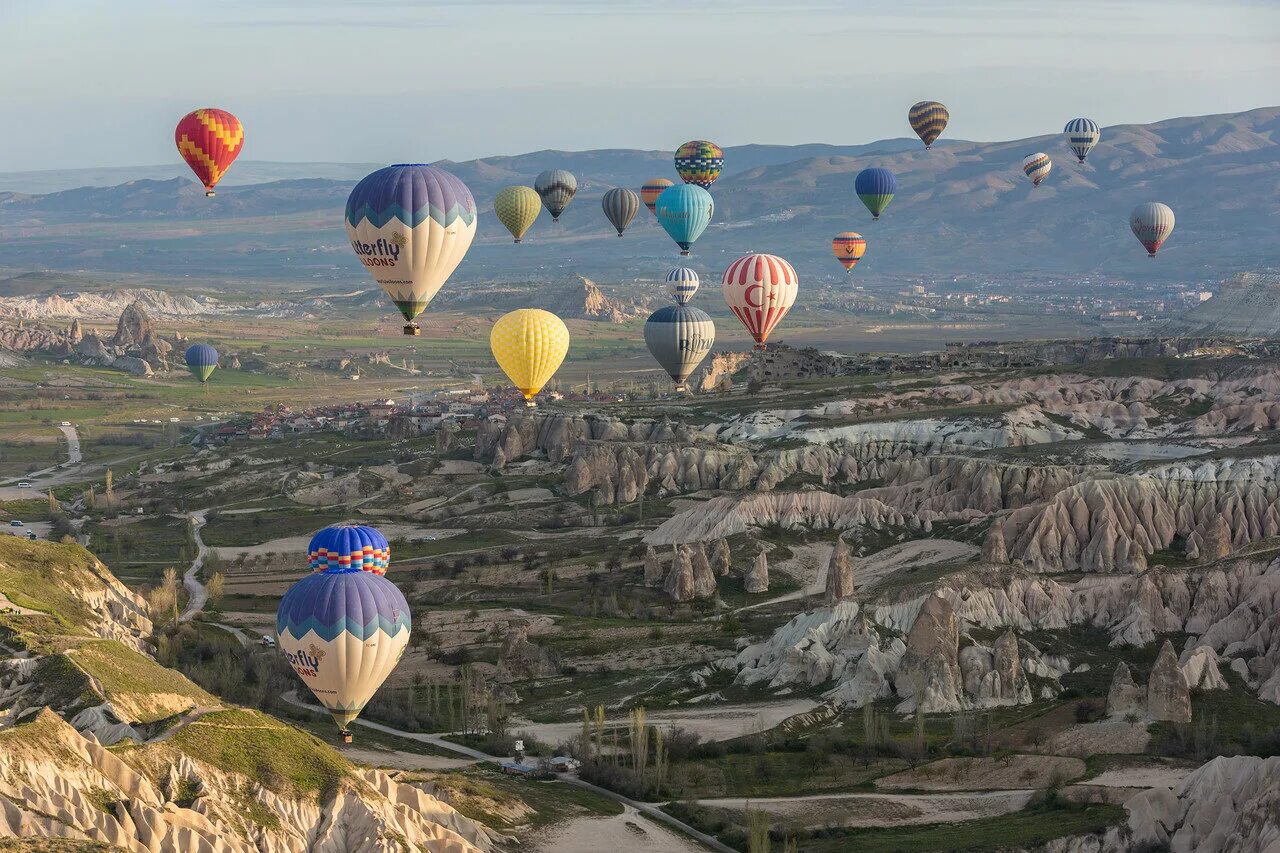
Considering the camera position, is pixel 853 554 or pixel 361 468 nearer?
pixel 853 554

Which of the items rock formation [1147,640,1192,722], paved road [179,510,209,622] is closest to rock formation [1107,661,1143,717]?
rock formation [1147,640,1192,722]

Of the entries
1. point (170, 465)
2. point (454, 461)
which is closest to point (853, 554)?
point (454, 461)

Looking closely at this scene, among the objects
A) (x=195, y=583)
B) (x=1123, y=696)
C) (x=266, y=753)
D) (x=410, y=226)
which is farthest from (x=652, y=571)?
(x=266, y=753)

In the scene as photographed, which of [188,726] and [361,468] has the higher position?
[361,468]

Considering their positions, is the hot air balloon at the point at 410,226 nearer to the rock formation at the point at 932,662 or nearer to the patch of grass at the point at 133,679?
the patch of grass at the point at 133,679

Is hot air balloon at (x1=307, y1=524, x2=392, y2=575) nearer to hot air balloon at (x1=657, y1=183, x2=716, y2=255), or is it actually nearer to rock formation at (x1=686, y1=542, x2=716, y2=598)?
rock formation at (x1=686, y1=542, x2=716, y2=598)

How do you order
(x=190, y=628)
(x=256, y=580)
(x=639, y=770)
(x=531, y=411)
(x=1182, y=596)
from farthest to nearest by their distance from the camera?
(x=531, y=411), (x=256, y=580), (x=190, y=628), (x=1182, y=596), (x=639, y=770)

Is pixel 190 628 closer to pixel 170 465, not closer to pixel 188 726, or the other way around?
pixel 188 726

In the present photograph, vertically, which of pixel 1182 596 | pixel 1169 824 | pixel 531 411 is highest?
pixel 531 411
